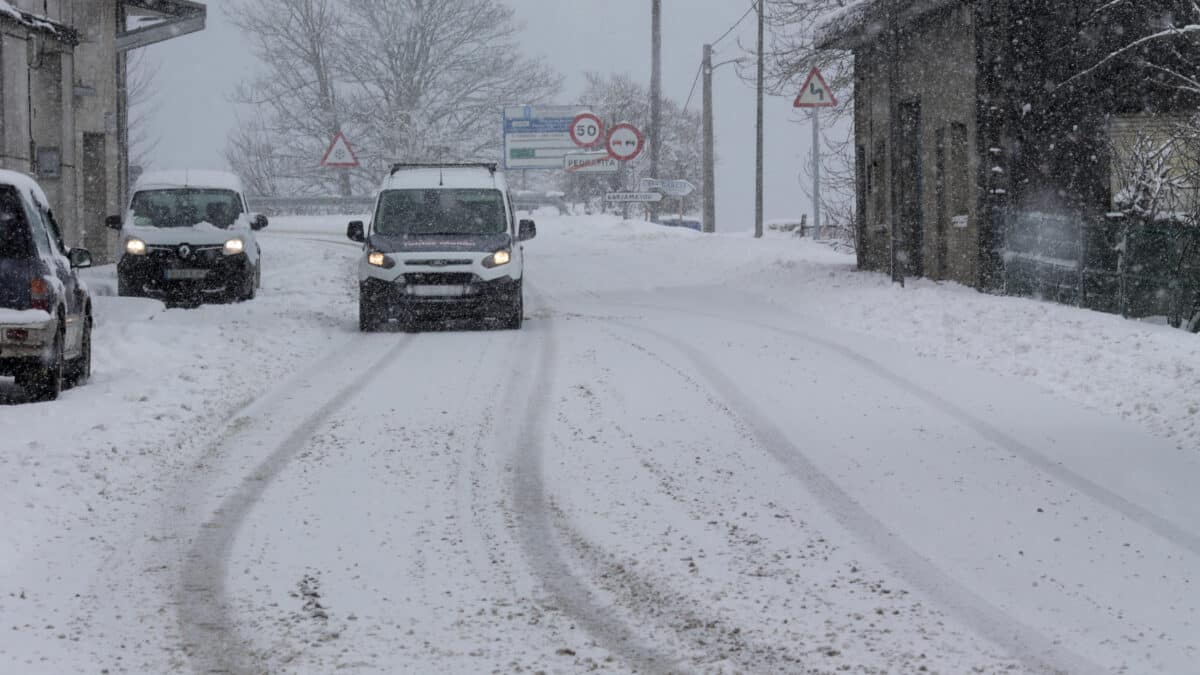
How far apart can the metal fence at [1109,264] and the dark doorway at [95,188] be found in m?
19.2

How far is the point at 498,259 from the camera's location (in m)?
17.4

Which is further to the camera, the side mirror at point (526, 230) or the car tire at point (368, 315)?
the side mirror at point (526, 230)

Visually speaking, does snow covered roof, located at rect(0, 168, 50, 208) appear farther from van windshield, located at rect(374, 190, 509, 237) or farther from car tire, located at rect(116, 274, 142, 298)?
car tire, located at rect(116, 274, 142, 298)

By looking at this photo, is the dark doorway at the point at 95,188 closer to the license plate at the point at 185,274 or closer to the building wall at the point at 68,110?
the building wall at the point at 68,110

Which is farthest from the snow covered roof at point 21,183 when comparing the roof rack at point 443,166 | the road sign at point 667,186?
the road sign at point 667,186

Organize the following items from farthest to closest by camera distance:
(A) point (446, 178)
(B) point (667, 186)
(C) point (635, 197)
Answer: (B) point (667, 186), (C) point (635, 197), (A) point (446, 178)

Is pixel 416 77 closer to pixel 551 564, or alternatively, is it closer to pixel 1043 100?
pixel 1043 100

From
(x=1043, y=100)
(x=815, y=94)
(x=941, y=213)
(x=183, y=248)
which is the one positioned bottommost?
(x=183, y=248)

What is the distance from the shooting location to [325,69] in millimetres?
53625

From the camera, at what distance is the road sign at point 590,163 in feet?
151

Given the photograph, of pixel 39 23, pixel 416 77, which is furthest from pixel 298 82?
pixel 39 23

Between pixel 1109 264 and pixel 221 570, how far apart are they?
43.4 feet

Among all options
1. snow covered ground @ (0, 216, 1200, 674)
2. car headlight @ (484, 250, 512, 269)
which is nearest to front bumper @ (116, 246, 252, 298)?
car headlight @ (484, 250, 512, 269)

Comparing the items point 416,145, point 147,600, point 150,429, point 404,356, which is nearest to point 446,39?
point 416,145
